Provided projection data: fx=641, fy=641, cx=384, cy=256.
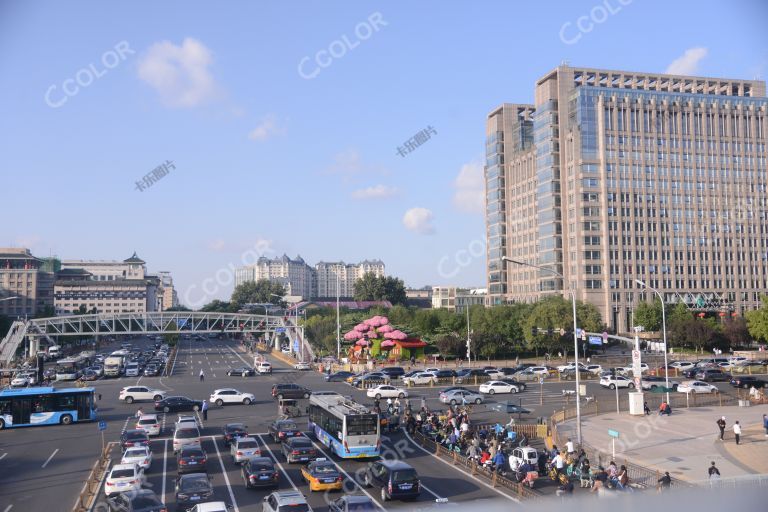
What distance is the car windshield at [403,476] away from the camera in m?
21.2

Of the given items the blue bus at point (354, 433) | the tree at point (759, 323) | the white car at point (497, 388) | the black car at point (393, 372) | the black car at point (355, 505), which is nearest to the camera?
the black car at point (355, 505)

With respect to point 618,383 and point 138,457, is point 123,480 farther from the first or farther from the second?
point 618,383

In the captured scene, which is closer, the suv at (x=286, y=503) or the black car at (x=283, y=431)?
the suv at (x=286, y=503)

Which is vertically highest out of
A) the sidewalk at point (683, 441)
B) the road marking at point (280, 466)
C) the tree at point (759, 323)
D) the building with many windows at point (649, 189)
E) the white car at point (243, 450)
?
the building with many windows at point (649, 189)

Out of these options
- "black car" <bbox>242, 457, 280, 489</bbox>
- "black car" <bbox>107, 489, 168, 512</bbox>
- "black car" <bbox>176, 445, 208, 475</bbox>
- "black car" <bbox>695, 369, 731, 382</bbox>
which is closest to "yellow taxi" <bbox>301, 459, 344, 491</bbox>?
"black car" <bbox>242, 457, 280, 489</bbox>

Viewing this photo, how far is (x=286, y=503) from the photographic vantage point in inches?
709

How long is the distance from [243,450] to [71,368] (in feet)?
188

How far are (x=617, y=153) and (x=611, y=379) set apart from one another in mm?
62697

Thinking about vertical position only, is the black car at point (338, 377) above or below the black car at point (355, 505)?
below

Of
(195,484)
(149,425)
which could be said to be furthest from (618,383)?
(195,484)

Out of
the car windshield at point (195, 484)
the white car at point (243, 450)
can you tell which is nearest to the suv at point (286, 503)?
the car windshield at point (195, 484)

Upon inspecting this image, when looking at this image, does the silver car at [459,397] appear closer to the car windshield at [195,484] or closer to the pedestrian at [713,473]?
the pedestrian at [713,473]

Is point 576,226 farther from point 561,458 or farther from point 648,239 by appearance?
point 561,458

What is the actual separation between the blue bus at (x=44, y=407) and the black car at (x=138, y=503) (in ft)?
71.0
